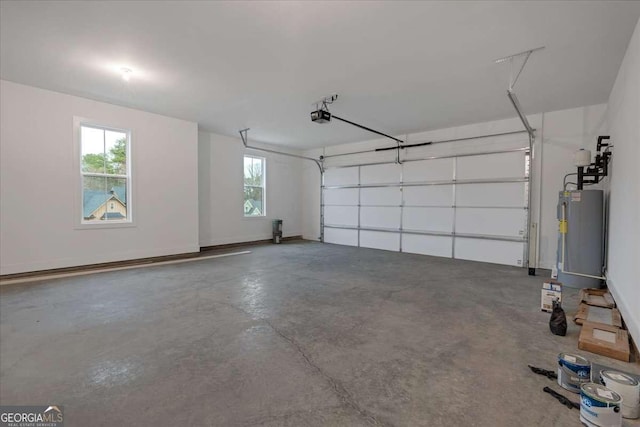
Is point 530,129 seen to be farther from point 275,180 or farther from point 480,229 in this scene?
point 275,180

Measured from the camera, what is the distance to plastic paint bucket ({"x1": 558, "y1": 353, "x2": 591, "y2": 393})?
6.23 feet

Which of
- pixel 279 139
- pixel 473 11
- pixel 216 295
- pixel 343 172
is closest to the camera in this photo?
pixel 473 11

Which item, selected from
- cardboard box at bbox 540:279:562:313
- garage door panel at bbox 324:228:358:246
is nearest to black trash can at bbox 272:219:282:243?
garage door panel at bbox 324:228:358:246

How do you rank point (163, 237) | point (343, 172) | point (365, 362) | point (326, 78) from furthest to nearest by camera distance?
point (343, 172), point (163, 237), point (326, 78), point (365, 362)

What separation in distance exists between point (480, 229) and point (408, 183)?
1.98 m

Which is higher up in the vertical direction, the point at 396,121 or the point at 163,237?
the point at 396,121

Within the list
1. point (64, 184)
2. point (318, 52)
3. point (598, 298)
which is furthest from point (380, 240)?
point (64, 184)

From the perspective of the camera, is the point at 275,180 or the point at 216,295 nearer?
the point at 216,295

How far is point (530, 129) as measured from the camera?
5.35 metres

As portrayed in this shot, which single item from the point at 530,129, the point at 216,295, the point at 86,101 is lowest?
the point at 216,295

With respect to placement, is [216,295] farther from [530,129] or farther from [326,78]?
[530,129]

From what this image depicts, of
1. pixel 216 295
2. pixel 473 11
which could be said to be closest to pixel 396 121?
pixel 473 11

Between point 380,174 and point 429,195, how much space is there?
58.1 inches

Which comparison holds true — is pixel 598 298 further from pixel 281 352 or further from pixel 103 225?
pixel 103 225
